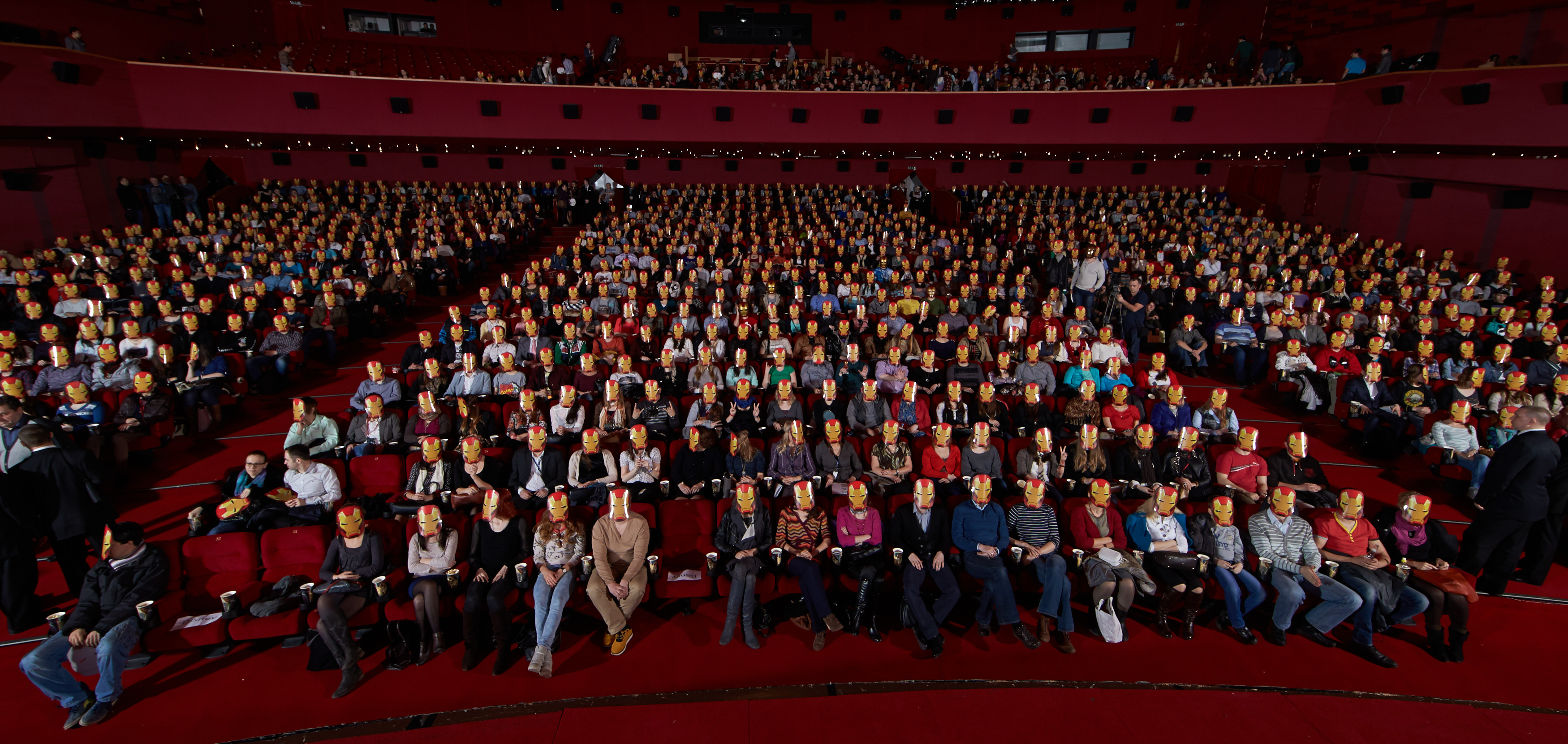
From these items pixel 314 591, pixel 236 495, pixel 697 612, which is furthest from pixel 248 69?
pixel 697 612

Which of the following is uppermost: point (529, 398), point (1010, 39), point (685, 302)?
point (1010, 39)

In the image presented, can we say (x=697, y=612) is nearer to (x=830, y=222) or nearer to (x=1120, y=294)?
(x=1120, y=294)

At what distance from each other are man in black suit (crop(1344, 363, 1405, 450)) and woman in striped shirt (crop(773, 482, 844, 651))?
19.6ft

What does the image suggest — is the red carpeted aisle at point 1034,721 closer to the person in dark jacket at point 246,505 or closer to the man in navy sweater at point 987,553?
the man in navy sweater at point 987,553

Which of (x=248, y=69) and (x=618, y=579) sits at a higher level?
(x=248, y=69)

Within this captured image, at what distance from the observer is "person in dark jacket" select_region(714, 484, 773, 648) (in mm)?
4402

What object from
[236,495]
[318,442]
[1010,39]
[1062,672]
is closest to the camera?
[1062,672]

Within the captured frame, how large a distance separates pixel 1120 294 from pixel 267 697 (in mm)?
9984

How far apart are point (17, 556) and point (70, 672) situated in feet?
3.22

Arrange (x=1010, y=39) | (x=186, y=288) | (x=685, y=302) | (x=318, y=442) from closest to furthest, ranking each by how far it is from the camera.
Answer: (x=318, y=442)
(x=186, y=288)
(x=685, y=302)
(x=1010, y=39)

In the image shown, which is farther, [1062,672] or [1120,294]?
[1120,294]

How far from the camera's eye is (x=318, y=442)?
586 centimetres

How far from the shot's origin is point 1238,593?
441 centimetres

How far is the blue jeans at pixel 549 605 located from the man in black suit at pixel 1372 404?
25.6 ft
